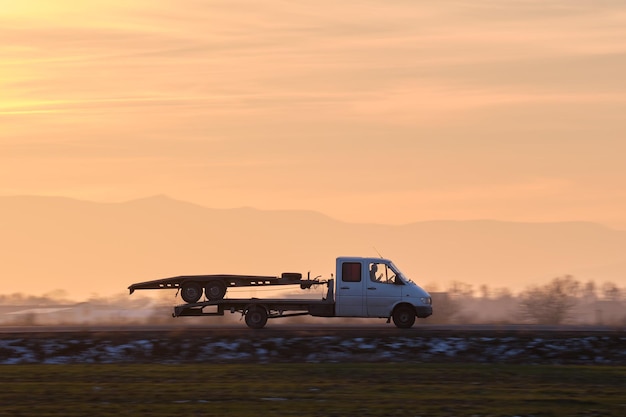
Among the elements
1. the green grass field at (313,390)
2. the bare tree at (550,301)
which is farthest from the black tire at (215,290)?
the bare tree at (550,301)

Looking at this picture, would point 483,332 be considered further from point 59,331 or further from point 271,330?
point 59,331

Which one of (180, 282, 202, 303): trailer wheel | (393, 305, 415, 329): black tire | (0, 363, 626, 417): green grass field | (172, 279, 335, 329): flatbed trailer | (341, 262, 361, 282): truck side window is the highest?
(341, 262, 361, 282): truck side window

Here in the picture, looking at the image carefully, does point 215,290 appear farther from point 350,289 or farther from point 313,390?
point 313,390

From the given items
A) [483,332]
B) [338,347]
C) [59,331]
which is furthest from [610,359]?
[59,331]

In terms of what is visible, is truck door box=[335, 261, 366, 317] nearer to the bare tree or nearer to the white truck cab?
the white truck cab

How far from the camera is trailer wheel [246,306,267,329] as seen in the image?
39.2 meters

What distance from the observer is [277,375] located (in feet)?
92.9

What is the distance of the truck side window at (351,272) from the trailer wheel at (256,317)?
9.15 feet

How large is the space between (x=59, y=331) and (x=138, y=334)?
3214mm

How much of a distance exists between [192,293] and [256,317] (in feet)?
7.43

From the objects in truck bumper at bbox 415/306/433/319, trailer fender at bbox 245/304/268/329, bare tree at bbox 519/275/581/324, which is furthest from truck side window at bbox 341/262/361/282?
bare tree at bbox 519/275/581/324

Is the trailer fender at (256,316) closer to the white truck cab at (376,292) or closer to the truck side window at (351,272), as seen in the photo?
the white truck cab at (376,292)

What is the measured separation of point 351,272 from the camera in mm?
38781

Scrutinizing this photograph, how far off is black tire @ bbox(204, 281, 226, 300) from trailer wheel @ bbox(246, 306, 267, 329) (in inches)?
41.8
